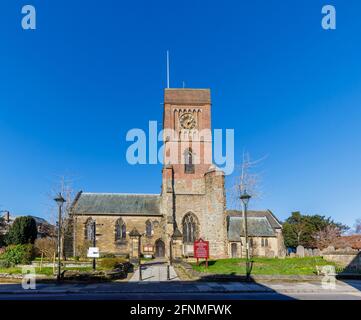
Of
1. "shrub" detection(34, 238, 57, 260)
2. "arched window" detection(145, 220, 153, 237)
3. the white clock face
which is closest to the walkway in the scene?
"shrub" detection(34, 238, 57, 260)

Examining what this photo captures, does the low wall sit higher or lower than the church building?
lower

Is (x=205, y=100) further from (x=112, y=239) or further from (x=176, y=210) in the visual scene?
(x=112, y=239)

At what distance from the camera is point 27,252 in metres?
29.2

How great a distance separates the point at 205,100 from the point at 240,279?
111 feet

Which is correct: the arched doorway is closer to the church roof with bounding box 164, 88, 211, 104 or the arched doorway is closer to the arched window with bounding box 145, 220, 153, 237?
the arched window with bounding box 145, 220, 153, 237

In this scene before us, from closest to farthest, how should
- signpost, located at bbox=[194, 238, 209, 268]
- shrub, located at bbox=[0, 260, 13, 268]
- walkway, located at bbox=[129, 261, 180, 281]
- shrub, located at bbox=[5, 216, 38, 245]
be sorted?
1. walkway, located at bbox=[129, 261, 180, 281]
2. signpost, located at bbox=[194, 238, 209, 268]
3. shrub, located at bbox=[0, 260, 13, 268]
4. shrub, located at bbox=[5, 216, 38, 245]

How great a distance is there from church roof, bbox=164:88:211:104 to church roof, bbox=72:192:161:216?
14223 millimetres

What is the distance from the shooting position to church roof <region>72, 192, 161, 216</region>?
4691cm

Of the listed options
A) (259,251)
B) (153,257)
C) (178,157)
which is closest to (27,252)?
(153,257)

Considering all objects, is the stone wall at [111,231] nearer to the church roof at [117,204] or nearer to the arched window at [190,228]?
the church roof at [117,204]

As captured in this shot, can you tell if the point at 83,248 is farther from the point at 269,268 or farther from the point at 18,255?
the point at 269,268

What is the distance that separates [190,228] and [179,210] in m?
2.66

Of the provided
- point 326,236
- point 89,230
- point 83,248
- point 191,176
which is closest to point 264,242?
point 191,176

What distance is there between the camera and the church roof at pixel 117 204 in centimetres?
4691
